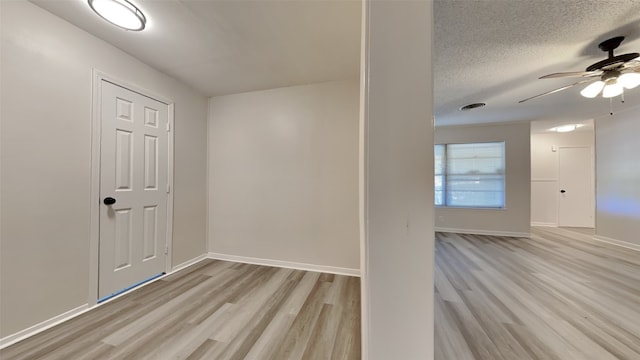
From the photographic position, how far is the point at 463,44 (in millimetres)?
1940

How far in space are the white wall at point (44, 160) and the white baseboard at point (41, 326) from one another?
32mm

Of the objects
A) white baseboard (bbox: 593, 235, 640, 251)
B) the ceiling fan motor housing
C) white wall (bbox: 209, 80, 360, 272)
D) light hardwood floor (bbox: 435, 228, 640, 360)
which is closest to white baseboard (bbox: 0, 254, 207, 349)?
white wall (bbox: 209, 80, 360, 272)

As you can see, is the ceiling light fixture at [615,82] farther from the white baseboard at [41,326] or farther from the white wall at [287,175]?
the white baseboard at [41,326]

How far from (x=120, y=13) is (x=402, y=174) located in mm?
2247

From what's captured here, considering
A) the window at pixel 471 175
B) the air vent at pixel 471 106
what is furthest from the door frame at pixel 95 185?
the window at pixel 471 175

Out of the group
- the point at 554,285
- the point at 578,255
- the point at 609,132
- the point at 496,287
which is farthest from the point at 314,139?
the point at 609,132

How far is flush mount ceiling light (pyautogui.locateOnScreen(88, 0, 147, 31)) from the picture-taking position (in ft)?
4.97

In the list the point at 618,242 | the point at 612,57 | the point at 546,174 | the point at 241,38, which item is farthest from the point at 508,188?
the point at 241,38

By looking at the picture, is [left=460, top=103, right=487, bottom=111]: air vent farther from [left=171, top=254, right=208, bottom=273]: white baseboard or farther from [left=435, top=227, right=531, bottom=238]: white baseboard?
[left=171, top=254, right=208, bottom=273]: white baseboard

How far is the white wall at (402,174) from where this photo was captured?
677 mm

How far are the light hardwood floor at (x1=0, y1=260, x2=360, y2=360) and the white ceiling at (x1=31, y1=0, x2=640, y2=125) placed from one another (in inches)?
92.6

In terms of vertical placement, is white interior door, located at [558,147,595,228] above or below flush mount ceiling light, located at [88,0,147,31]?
below

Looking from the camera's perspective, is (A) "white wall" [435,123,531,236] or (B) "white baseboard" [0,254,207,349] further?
(A) "white wall" [435,123,531,236]

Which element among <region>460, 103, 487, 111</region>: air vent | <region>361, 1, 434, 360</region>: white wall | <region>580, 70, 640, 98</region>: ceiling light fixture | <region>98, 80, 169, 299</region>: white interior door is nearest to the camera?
<region>361, 1, 434, 360</region>: white wall
